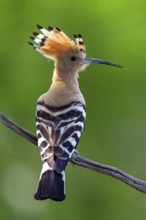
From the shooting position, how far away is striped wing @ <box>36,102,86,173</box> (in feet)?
14.1

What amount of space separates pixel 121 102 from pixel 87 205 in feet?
2.04

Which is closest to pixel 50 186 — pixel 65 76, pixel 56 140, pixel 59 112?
pixel 56 140

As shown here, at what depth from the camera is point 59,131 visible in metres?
4.46

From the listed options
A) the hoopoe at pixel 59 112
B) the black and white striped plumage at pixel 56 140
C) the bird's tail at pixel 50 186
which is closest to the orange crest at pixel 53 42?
the hoopoe at pixel 59 112

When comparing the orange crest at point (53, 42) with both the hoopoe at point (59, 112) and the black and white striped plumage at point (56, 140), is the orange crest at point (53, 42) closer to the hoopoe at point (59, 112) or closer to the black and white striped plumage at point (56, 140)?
the hoopoe at point (59, 112)

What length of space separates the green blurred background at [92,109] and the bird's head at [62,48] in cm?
45

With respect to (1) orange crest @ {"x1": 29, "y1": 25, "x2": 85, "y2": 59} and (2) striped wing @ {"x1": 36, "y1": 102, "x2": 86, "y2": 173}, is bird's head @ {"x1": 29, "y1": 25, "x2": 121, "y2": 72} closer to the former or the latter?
(1) orange crest @ {"x1": 29, "y1": 25, "x2": 85, "y2": 59}

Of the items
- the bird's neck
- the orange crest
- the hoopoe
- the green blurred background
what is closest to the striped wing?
the hoopoe

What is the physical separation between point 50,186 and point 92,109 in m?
1.57

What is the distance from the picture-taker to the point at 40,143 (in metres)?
4.35

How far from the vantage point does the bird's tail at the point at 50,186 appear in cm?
412

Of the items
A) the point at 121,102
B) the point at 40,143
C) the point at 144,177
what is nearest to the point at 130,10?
the point at 121,102

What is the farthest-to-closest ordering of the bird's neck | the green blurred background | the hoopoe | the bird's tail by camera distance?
the green blurred background
the bird's neck
the hoopoe
the bird's tail

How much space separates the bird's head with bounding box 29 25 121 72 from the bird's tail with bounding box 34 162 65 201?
40.6 inches
